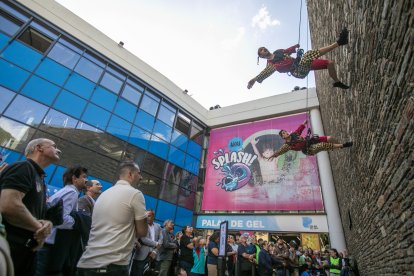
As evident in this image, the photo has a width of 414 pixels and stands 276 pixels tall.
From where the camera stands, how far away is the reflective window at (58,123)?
38.1 ft

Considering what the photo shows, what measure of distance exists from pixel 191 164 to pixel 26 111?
443 inches

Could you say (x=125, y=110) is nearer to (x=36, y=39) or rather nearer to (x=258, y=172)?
(x=36, y=39)

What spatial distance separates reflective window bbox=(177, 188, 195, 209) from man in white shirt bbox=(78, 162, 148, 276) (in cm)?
1523

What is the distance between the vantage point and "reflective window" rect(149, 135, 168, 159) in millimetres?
16344

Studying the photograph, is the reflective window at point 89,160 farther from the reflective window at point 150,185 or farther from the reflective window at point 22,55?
the reflective window at point 22,55

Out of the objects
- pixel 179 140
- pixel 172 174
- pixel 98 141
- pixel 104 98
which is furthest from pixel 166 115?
pixel 98 141

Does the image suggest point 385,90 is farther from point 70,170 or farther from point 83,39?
point 83,39

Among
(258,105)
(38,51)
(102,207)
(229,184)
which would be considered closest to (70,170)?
(102,207)

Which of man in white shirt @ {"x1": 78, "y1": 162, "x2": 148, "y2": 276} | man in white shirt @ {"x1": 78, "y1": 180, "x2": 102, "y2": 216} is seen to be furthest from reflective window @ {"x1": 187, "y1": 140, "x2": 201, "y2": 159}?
man in white shirt @ {"x1": 78, "y1": 162, "x2": 148, "y2": 276}

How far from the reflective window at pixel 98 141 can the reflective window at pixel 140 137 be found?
758mm

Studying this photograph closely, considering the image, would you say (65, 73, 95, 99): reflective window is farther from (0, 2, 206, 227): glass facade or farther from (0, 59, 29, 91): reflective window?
(0, 59, 29, 91): reflective window

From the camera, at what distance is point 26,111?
11070 millimetres

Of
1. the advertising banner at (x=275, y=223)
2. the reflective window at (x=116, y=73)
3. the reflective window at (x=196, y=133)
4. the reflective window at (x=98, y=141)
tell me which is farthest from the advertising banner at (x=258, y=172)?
the reflective window at (x=116, y=73)

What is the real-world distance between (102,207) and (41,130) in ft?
37.6
